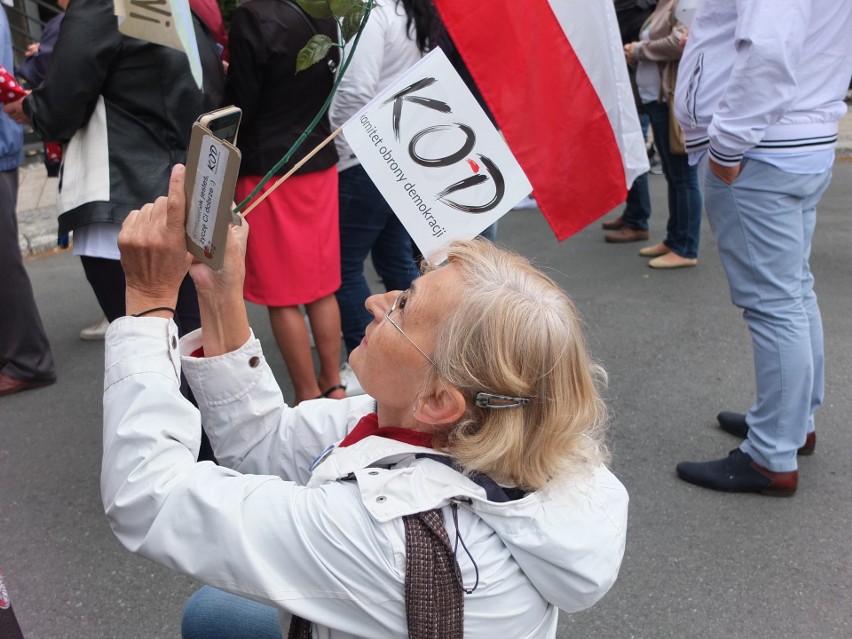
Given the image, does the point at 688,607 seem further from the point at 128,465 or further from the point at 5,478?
the point at 5,478

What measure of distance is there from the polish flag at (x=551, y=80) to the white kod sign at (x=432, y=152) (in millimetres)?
369

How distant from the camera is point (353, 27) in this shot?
1.40 metres

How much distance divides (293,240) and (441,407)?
6.32ft

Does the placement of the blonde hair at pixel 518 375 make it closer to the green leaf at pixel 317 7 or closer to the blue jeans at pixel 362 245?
the green leaf at pixel 317 7

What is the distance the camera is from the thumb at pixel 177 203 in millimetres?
1216

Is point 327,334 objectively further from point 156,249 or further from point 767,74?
point 156,249

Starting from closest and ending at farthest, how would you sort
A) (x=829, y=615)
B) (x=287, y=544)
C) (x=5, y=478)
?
1. (x=287, y=544)
2. (x=829, y=615)
3. (x=5, y=478)

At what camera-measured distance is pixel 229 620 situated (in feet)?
4.92

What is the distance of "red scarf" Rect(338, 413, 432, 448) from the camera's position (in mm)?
1328

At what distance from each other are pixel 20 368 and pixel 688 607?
9.78ft

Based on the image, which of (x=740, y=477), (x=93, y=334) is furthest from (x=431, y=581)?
(x=93, y=334)

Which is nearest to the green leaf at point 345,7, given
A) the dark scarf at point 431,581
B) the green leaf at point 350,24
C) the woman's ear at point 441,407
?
the green leaf at point 350,24

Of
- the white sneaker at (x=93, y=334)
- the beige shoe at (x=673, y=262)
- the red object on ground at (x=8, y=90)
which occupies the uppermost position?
the red object on ground at (x=8, y=90)

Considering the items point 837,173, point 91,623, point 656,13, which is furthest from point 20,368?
point 837,173
